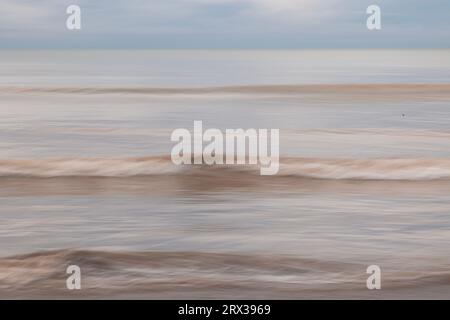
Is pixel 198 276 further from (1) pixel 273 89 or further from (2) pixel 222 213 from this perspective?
(1) pixel 273 89

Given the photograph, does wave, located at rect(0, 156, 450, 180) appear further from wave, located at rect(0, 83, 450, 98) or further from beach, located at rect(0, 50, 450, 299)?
wave, located at rect(0, 83, 450, 98)

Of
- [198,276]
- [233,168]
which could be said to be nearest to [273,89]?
[233,168]

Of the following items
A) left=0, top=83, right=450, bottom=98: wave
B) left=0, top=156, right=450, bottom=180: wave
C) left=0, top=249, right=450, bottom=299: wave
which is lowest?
left=0, top=249, right=450, bottom=299: wave

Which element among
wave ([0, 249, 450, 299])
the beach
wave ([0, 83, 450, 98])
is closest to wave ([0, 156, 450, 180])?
the beach

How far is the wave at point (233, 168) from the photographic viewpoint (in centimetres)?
561

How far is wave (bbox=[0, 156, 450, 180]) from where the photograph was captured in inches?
221

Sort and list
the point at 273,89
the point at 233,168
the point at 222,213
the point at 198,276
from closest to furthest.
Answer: the point at 198,276, the point at 222,213, the point at 233,168, the point at 273,89

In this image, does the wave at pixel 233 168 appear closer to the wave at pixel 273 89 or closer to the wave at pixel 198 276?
the wave at pixel 198 276

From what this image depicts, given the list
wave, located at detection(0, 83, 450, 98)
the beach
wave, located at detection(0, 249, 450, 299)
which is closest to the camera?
wave, located at detection(0, 249, 450, 299)

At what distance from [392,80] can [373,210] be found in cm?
1332

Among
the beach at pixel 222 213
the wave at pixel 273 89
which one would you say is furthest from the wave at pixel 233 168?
the wave at pixel 273 89

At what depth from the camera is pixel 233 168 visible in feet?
18.7
